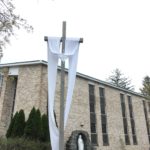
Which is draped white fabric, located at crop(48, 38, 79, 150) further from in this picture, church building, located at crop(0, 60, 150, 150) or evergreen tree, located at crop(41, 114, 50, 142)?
evergreen tree, located at crop(41, 114, 50, 142)

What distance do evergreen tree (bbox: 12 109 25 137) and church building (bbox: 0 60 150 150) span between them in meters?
0.77

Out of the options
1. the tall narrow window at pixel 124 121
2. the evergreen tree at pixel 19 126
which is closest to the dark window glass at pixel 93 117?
the tall narrow window at pixel 124 121

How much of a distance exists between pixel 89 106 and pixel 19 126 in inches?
283

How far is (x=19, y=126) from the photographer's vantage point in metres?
13.5

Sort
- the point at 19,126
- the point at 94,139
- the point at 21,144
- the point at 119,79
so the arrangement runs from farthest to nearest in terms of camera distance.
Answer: the point at 119,79, the point at 94,139, the point at 19,126, the point at 21,144

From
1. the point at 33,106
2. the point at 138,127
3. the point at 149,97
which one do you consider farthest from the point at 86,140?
the point at 149,97

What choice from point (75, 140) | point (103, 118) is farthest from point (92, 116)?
point (75, 140)

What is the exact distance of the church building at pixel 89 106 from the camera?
50.5 feet

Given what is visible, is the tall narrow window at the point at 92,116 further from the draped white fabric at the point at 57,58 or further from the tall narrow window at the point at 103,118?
the draped white fabric at the point at 57,58

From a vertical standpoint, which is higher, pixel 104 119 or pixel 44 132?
pixel 104 119

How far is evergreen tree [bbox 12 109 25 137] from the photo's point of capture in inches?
522

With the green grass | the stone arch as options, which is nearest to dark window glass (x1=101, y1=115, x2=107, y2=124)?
the stone arch

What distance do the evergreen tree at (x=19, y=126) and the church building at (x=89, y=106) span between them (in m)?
0.77

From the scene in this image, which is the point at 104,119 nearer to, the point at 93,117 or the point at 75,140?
the point at 93,117
